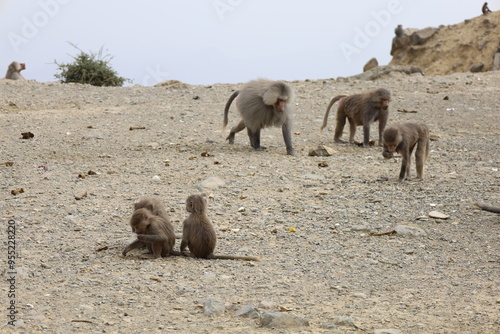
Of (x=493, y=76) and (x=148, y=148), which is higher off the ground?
(x=493, y=76)

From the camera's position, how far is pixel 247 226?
661 cm

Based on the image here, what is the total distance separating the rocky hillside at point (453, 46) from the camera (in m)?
29.9

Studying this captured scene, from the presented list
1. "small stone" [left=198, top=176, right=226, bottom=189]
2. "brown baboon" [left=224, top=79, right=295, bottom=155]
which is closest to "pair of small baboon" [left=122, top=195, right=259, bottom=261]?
"small stone" [left=198, top=176, right=226, bottom=189]

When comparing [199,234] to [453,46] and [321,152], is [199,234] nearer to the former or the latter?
[321,152]

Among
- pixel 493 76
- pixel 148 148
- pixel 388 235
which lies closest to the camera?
pixel 388 235

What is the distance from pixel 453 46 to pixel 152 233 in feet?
92.6

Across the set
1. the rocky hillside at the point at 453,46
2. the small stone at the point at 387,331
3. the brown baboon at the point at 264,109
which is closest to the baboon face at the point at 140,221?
the small stone at the point at 387,331

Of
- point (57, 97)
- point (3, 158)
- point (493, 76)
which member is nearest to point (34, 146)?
point (3, 158)

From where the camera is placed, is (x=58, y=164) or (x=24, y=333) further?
(x=58, y=164)

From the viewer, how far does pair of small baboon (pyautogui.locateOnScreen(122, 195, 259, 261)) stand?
5461mm

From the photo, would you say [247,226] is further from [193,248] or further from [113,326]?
[113,326]

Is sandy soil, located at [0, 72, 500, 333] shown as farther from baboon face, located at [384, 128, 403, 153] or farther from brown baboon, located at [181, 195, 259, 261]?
baboon face, located at [384, 128, 403, 153]

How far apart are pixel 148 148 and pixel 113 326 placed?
6443 mm

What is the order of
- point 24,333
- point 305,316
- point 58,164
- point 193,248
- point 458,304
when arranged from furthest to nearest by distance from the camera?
point 58,164, point 193,248, point 458,304, point 305,316, point 24,333
